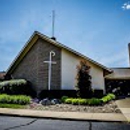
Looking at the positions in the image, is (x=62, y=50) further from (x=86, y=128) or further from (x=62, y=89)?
(x=86, y=128)

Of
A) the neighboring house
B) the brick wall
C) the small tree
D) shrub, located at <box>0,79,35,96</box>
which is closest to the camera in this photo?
the small tree

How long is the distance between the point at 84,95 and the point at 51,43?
696 cm

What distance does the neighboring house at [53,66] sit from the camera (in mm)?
19094

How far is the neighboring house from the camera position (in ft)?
62.6

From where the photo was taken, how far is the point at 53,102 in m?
13.6

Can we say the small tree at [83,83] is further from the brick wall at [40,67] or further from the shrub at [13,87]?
the shrub at [13,87]

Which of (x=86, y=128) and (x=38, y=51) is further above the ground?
(x=38, y=51)

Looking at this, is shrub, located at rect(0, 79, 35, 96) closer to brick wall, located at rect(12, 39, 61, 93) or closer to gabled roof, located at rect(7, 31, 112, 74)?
brick wall, located at rect(12, 39, 61, 93)

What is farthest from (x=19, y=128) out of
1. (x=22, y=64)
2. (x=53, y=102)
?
(x=22, y=64)

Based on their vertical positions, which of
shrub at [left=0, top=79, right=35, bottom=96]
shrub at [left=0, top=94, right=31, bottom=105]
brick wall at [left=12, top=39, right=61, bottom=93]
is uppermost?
brick wall at [left=12, top=39, right=61, bottom=93]

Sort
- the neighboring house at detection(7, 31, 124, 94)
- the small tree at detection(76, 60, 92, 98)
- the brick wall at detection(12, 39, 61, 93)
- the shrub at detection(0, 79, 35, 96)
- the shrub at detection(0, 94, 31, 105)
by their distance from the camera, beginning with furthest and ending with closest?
the brick wall at detection(12, 39, 61, 93) < the neighboring house at detection(7, 31, 124, 94) < the shrub at detection(0, 79, 35, 96) < the small tree at detection(76, 60, 92, 98) < the shrub at detection(0, 94, 31, 105)

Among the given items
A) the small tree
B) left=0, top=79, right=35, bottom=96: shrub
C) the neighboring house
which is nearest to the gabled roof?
the neighboring house

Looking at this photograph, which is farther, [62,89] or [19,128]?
[62,89]

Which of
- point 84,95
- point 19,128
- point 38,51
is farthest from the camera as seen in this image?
point 38,51
